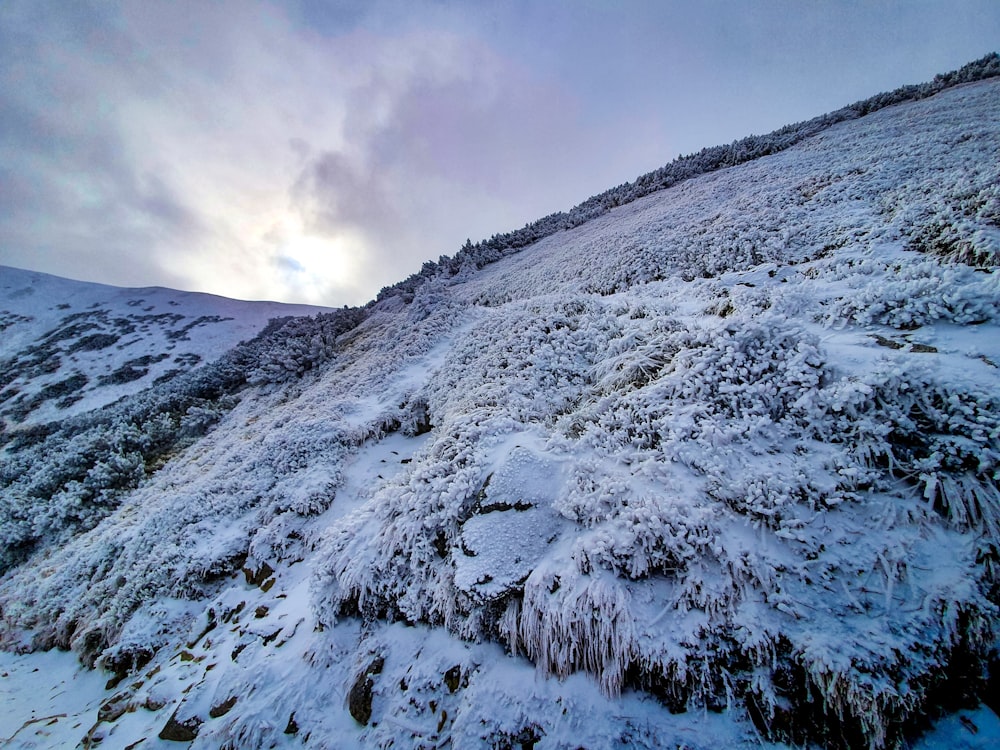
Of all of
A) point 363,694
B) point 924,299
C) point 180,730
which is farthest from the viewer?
point 924,299

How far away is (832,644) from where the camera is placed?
334 cm

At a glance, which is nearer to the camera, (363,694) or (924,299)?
(363,694)

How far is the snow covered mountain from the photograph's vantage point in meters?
3.54

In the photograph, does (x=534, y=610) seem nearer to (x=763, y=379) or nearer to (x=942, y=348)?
(x=763, y=379)

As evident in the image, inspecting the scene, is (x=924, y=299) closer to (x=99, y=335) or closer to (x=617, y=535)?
(x=617, y=535)

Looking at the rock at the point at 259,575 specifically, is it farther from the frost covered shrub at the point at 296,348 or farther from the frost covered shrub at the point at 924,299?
the frost covered shrub at the point at 924,299

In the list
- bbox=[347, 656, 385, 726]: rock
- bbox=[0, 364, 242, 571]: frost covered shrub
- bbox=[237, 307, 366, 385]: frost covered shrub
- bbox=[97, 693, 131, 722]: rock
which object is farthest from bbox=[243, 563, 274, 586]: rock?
bbox=[237, 307, 366, 385]: frost covered shrub

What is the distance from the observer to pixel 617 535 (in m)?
4.48

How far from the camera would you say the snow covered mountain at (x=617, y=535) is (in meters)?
3.54

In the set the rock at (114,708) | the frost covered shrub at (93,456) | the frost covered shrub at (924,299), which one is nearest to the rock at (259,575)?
the rock at (114,708)

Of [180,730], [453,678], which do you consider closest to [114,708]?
[180,730]

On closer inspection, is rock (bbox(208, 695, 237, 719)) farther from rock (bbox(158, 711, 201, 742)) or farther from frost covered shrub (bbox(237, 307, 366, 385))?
frost covered shrub (bbox(237, 307, 366, 385))

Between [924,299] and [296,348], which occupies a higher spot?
[296,348]

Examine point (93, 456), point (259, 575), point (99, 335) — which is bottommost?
point (259, 575)
